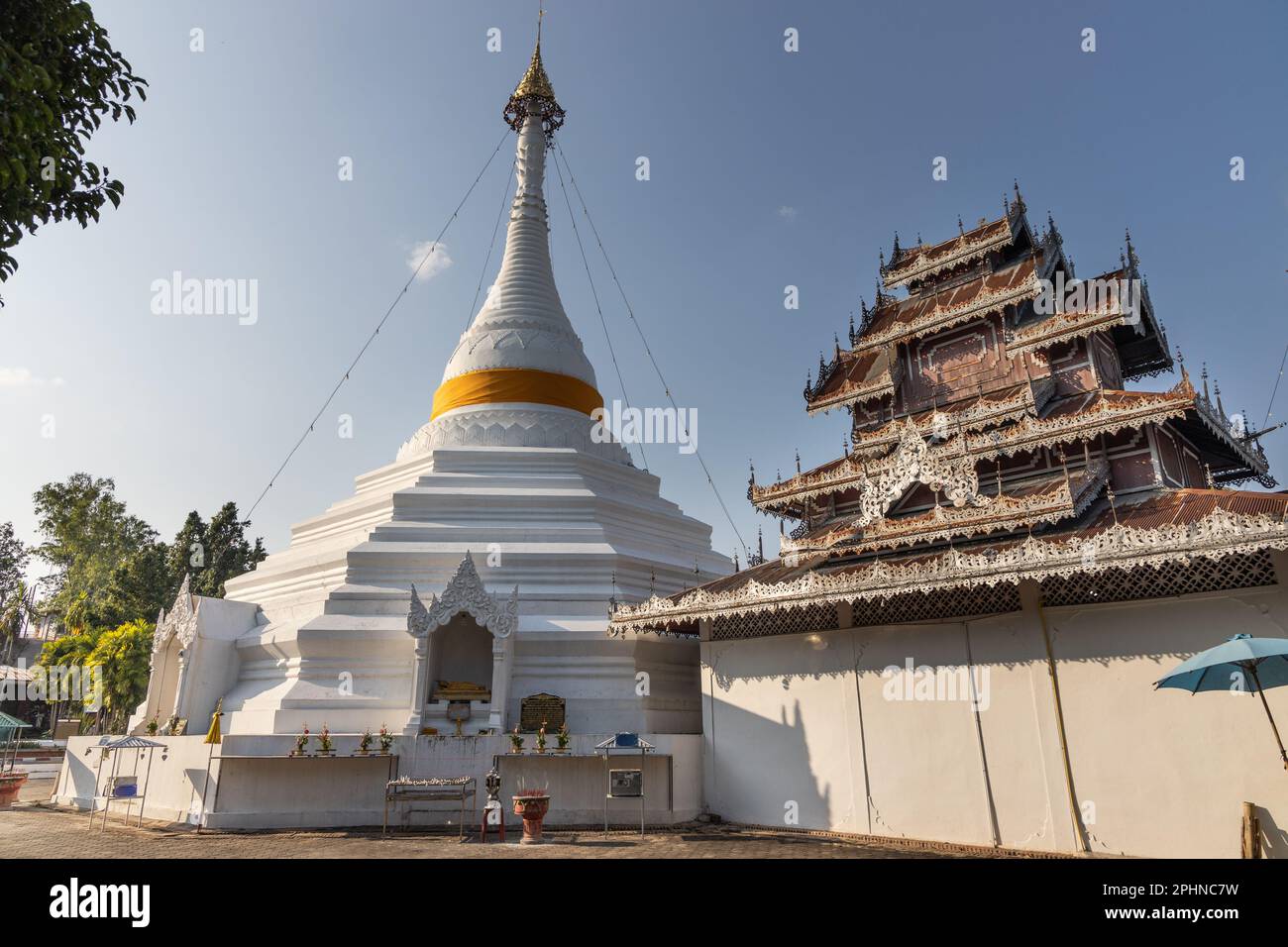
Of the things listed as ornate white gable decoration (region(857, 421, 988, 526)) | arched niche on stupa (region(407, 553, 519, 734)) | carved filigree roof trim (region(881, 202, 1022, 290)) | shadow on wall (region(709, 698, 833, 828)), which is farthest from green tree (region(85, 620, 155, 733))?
A: carved filigree roof trim (region(881, 202, 1022, 290))

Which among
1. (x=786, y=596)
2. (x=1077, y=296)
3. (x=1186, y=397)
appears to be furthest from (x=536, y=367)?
(x=1186, y=397)

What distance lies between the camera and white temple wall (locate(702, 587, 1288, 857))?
10.2 metres

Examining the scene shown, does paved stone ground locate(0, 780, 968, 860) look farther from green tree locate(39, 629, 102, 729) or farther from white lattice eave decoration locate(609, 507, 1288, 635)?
green tree locate(39, 629, 102, 729)

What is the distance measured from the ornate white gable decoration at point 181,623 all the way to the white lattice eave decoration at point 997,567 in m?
10.6

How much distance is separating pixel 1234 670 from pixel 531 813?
1025cm

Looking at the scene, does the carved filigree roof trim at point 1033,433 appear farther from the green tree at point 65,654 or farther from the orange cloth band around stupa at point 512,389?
the green tree at point 65,654

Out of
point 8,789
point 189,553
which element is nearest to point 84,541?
point 189,553

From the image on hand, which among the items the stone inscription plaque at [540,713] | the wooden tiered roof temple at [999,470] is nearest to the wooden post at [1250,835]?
the wooden tiered roof temple at [999,470]

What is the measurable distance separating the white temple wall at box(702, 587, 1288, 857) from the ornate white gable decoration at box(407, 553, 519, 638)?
4911mm

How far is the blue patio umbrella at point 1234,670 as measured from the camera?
27.1 feet

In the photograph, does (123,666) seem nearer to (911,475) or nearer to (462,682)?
(462,682)

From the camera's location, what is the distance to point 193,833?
42.5 feet
